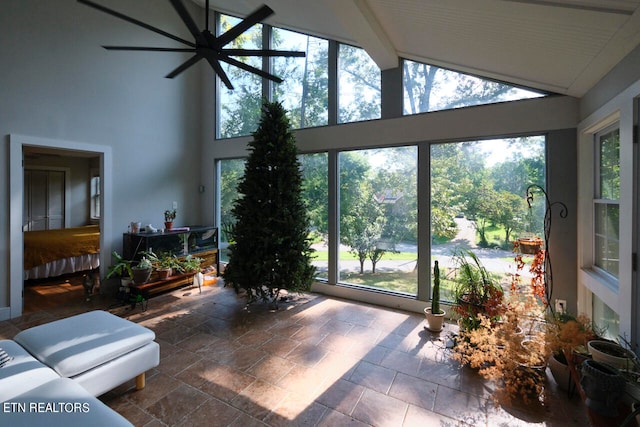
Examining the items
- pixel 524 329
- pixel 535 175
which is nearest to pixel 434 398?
pixel 524 329

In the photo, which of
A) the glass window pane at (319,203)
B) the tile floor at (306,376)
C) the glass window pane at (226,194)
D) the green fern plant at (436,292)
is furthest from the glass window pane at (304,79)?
the tile floor at (306,376)

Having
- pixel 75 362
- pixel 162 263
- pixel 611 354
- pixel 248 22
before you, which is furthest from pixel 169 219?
pixel 611 354

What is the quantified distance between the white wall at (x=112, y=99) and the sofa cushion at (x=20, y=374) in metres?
2.67

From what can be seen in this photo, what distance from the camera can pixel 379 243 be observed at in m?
4.24

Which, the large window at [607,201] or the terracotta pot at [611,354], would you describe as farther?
the large window at [607,201]

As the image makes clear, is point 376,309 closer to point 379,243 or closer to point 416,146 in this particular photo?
point 379,243

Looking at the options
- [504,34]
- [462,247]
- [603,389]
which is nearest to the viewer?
[603,389]

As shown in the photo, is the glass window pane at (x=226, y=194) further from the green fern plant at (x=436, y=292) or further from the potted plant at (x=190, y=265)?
the green fern plant at (x=436, y=292)

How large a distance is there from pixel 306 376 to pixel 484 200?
9.28ft

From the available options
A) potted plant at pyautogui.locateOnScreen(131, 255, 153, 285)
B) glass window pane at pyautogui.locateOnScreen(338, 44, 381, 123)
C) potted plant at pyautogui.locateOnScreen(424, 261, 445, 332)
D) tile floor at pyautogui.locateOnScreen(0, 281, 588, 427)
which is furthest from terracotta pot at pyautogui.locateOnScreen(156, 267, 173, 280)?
potted plant at pyautogui.locateOnScreen(424, 261, 445, 332)

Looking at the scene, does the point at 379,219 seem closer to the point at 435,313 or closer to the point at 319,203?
the point at 319,203

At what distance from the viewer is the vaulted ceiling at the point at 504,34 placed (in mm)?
1827

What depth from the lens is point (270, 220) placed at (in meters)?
3.87

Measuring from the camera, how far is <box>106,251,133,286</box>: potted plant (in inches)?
160
